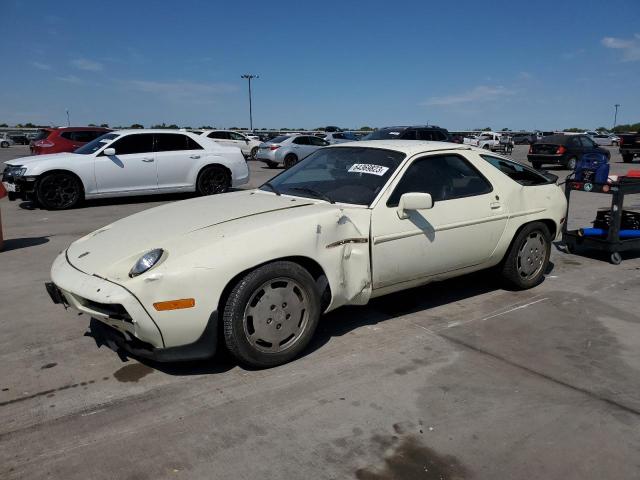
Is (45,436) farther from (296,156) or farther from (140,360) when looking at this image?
(296,156)

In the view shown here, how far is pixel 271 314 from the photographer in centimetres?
340

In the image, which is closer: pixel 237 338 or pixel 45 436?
pixel 45 436

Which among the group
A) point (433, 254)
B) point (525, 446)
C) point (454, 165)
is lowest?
point (525, 446)

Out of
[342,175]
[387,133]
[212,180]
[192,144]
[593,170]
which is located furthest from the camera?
[387,133]

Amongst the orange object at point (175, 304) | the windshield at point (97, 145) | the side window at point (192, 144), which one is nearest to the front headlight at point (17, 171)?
the windshield at point (97, 145)

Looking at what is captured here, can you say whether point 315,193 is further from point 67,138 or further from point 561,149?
point 561,149

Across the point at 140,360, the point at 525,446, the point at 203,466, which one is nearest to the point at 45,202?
the point at 140,360

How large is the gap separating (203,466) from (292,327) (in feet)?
3.86

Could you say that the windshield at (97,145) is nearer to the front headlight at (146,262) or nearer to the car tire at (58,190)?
the car tire at (58,190)

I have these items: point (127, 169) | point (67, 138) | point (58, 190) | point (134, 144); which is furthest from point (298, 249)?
point (67, 138)

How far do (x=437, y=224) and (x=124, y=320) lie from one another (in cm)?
240

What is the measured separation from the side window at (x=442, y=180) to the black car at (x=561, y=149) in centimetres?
1866

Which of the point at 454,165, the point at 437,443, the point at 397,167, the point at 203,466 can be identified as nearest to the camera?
the point at 203,466

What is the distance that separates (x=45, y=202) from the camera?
1013cm
